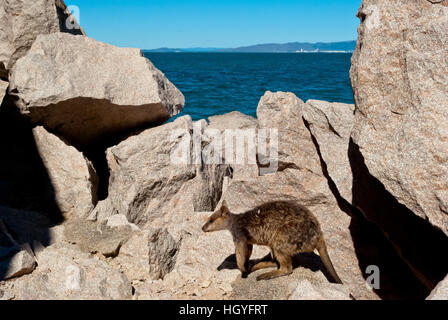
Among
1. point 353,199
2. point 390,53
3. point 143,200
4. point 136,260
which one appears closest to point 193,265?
point 136,260

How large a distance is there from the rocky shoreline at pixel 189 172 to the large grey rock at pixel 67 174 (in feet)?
0.06

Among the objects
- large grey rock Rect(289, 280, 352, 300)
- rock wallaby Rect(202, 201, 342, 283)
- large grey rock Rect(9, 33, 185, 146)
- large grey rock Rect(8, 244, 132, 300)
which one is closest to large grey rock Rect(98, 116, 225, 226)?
large grey rock Rect(9, 33, 185, 146)

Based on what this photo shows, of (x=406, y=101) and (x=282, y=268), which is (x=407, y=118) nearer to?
(x=406, y=101)

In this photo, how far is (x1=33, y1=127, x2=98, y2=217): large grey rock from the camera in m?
6.47

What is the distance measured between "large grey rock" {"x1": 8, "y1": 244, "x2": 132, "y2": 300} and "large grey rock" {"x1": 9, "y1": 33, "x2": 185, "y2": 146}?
220cm

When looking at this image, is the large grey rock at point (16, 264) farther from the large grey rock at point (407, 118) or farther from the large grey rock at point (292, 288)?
the large grey rock at point (407, 118)

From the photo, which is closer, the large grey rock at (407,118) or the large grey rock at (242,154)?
the large grey rock at (407,118)

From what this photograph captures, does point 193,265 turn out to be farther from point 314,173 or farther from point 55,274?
point 314,173

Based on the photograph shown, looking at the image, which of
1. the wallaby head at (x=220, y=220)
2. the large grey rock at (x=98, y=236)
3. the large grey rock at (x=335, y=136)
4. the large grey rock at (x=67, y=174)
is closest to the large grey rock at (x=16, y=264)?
the large grey rock at (x=98, y=236)

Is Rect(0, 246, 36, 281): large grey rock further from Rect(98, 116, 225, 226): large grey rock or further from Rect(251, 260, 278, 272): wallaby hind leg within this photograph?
Rect(251, 260, 278, 272): wallaby hind leg

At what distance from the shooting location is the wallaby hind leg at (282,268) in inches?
204

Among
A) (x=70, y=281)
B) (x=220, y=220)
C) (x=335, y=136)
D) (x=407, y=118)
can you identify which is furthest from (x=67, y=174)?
(x=407, y=118)

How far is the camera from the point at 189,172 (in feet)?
22.5
